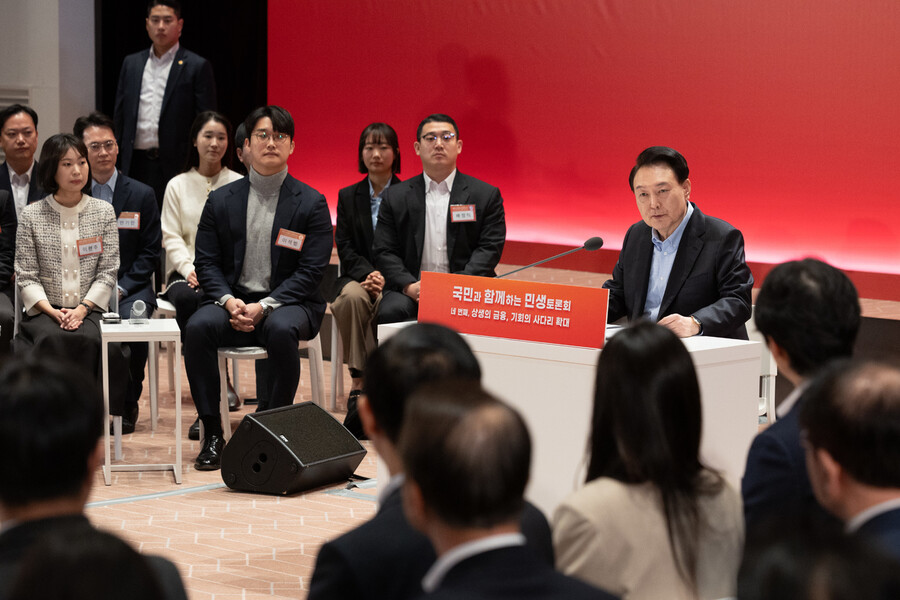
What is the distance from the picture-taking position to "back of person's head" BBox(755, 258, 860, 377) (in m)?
1.79

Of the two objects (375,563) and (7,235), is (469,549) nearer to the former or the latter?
(375,563)

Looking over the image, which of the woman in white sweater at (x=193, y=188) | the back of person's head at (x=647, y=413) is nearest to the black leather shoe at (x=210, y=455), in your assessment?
the woman in white sweater at (x=193, y=188)

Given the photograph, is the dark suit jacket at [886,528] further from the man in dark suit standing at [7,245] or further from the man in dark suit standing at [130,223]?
the man in dark suit standing at [7,245]

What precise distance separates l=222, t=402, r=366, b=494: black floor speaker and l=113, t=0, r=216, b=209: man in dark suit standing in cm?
248

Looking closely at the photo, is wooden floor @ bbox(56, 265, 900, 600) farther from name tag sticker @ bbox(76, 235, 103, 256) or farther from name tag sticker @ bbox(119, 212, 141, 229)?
name tag sticker @ bbox(119, 212, 141, 229)

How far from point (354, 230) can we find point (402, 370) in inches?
150

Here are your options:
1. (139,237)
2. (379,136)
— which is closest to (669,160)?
(379,136)

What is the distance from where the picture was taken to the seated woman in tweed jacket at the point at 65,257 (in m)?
4.33

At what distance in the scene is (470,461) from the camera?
1.12 m

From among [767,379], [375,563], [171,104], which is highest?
[171,104]

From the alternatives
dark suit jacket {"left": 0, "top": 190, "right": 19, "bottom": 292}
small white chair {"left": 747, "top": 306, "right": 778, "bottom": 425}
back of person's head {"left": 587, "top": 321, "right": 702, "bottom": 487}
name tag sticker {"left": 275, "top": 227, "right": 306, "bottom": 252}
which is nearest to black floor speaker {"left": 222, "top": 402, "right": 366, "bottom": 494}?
name tag sticker {"left": 275, "top": 227, "right": 306, "bottom": 252}

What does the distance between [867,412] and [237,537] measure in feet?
8.32

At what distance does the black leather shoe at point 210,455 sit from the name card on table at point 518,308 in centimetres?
163

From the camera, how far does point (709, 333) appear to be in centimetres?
341
